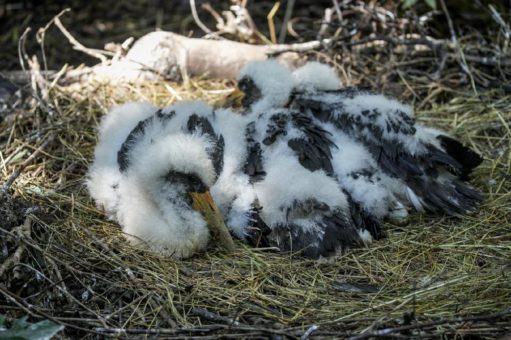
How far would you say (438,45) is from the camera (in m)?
5.07

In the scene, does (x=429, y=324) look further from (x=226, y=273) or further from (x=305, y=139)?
(x=305, y=139)

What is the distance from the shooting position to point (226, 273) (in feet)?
10.8

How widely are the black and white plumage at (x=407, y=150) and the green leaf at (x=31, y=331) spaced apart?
2027mm

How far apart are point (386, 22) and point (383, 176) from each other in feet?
6.32

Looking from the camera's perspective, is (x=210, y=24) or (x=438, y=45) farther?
(x=210, y=24)

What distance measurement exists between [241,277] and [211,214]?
357 millimetres

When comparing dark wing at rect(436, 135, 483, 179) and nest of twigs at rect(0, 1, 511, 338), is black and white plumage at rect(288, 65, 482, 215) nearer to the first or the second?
dark wing at rect(436, 135, 483, 179)

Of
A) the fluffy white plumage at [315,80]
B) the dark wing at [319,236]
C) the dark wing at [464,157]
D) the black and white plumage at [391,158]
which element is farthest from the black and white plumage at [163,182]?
the dark wing at [464,157]

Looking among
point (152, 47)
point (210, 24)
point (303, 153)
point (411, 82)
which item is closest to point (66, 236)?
point (303, 153)

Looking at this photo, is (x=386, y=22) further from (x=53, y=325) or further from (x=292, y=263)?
(x=53, y=325)

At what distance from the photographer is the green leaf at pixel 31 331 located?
2.29 metres

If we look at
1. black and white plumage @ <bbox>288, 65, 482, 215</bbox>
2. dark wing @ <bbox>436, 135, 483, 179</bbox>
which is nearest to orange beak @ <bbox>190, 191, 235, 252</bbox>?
black and white plumage @ <bbox>288, 65, 482, 215</bbox>

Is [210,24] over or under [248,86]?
under

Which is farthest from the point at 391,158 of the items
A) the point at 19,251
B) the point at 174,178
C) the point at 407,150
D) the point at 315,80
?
the point at 19,251
